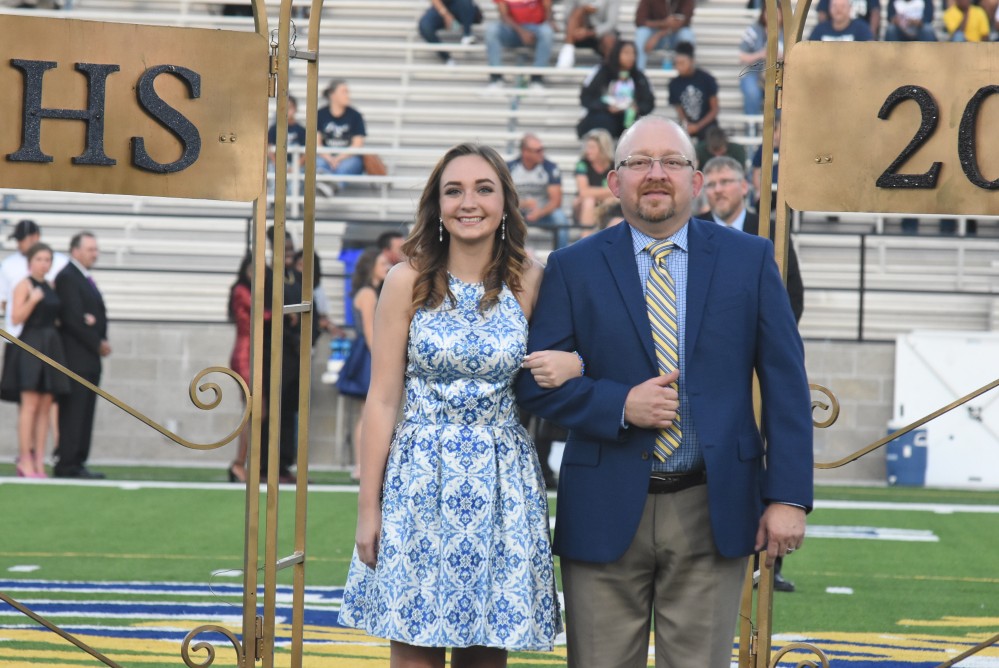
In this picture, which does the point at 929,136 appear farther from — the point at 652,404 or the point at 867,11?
the point at 867,11

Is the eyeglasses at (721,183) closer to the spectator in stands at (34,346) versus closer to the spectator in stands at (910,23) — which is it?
the spectator in stands at (34,346)

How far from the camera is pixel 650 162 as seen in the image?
372 cm

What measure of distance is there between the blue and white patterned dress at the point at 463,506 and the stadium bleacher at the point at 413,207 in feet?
32.6

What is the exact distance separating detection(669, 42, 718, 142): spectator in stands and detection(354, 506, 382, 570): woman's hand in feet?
39.5

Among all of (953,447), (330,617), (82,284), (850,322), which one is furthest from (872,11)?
(330,617)

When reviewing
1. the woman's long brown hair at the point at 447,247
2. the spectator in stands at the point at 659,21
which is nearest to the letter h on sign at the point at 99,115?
the woman's long brown hair at the point at 447,247

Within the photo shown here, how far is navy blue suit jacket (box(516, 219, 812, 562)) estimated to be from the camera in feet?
12.1

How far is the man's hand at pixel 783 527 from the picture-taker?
3.67 m

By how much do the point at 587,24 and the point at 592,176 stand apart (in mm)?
4106

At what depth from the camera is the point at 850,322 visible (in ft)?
46.2

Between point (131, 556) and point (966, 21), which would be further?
point (966, 21)

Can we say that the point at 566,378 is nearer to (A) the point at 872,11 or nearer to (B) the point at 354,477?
(B) the point at 354,477

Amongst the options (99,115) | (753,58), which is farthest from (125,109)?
(753,58)

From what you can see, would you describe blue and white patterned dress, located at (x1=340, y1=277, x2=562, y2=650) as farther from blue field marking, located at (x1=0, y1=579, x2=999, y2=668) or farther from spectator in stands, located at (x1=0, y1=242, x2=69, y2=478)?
spectator in stands, located at (x1=0, y1=242, x2=69, y2=478)
